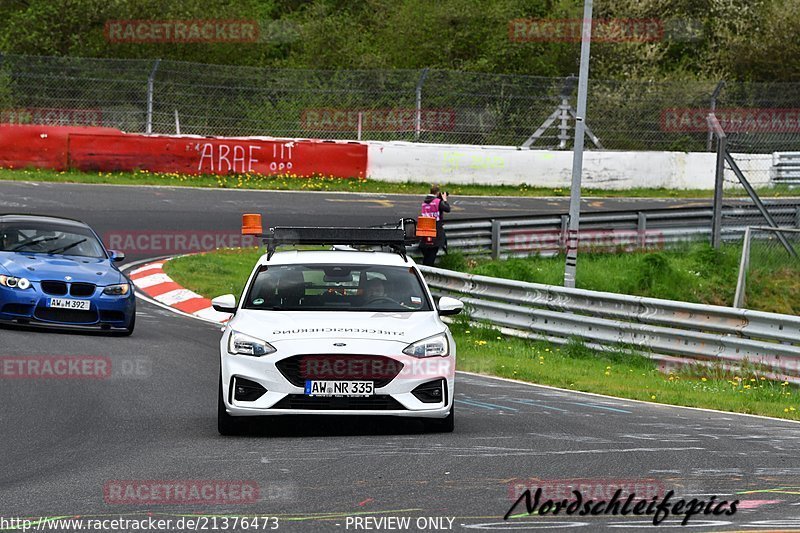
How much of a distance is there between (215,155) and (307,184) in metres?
2.37

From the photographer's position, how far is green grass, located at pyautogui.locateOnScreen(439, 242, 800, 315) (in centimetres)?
2319

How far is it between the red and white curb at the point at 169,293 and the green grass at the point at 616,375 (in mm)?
3817

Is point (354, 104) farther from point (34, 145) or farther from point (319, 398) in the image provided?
point (319, 398)

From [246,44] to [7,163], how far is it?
16360 mm

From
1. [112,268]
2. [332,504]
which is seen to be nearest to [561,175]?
[112,268]

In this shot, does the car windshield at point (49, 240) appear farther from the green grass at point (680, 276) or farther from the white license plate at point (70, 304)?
the green grass at point (680, 276)

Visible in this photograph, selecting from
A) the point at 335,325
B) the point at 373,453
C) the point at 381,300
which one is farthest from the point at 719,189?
the point at 373,453

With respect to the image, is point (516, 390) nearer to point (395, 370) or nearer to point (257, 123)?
point (395, 370)

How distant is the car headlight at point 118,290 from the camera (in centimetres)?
1595

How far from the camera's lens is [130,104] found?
3266 centimetres

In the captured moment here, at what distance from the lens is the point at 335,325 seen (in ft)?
32.6

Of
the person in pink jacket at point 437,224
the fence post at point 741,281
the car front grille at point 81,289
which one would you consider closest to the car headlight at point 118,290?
the car front grille at point 81,289

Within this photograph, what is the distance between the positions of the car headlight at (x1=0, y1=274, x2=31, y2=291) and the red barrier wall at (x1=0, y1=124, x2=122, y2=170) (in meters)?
16.2

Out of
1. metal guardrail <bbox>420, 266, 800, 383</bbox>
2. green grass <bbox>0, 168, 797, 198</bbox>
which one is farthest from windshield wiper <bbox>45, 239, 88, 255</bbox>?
green grass <bbox>0, 168, 797, 198</bbox>
